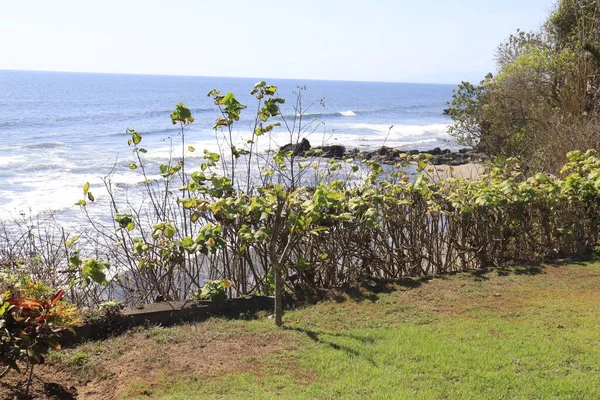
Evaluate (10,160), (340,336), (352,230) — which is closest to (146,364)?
(340,336)

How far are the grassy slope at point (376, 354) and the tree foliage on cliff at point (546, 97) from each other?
5992mm

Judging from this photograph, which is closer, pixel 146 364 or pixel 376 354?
pixel 146 364

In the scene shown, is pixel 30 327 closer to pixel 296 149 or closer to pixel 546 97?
pixel 296 149

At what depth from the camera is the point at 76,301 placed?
6.22 m

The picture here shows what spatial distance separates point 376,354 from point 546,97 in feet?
50.2

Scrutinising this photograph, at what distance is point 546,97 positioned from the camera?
17.9 meters

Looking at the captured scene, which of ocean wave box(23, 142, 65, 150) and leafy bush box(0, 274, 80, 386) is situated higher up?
leafy bush box(0, 274, 80, 386)

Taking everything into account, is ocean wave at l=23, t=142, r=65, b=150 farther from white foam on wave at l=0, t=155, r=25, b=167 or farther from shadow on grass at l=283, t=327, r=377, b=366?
shadow on grass at l=283, t=327, r=377, b=366

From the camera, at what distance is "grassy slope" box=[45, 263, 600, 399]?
14.0 ft

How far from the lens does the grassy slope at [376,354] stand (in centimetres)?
428

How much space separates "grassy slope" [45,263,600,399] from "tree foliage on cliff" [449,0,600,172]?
19.7 ft

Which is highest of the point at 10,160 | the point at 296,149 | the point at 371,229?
the point at 296,149

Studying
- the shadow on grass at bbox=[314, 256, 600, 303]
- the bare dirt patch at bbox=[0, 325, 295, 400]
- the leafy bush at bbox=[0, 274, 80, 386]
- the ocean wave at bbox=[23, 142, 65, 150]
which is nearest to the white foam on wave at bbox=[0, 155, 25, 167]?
the ocean wave at bbox=[23, 142, 65, 150]

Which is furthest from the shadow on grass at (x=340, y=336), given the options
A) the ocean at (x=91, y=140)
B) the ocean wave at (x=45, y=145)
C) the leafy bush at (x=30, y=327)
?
the ocean wave at (x=45, y=145)
